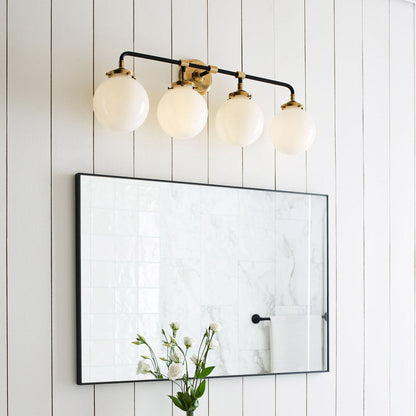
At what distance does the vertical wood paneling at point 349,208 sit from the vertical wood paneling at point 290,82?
0.49ft

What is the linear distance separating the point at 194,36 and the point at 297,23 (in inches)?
15.6

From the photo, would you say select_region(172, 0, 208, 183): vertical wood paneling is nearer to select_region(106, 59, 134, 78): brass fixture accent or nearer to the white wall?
the white wall

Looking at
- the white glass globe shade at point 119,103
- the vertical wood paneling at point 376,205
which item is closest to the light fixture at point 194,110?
the white glass globe shade at point 119,103

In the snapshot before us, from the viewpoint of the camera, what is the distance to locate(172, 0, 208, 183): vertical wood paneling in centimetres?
179

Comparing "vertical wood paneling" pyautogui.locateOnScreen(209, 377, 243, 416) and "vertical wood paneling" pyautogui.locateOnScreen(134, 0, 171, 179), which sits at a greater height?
"vertical wood paneling" pyautogui.locateOnScreen(134, 0, 171, 179)

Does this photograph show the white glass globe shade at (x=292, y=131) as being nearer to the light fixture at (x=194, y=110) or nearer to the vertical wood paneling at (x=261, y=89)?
the light fixture at (x=194, y=110)

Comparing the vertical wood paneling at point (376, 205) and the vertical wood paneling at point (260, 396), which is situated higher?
the vertical wood paneling at point (376, 205)

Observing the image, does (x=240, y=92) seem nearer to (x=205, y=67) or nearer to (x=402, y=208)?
(x=205, y=67)

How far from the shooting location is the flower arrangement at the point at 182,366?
1.61 metres

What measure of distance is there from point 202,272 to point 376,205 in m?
0.74

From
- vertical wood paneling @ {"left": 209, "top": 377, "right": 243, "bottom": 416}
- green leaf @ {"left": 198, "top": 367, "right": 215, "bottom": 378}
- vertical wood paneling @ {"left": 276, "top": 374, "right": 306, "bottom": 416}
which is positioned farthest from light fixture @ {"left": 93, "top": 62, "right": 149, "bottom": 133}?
vertical wood paneling @ {"left": 276, "top": 374, "right": 306, "bottom": 416}

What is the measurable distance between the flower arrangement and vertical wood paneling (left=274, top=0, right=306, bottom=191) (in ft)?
1.84

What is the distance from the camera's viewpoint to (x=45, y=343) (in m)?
1.56

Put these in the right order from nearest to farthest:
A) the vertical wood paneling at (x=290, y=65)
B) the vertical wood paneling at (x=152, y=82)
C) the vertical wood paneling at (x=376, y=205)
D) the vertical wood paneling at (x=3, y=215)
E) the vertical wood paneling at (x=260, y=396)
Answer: the vertical wood paneling at (x=3, y=215), the vertical wood paneling at (x=152, y=82), the vertical wood paneling at (x=260, y=396), the vertical wood paneling at (x=290, y=65), the vertical wood paneling at (x=376, y=205)
